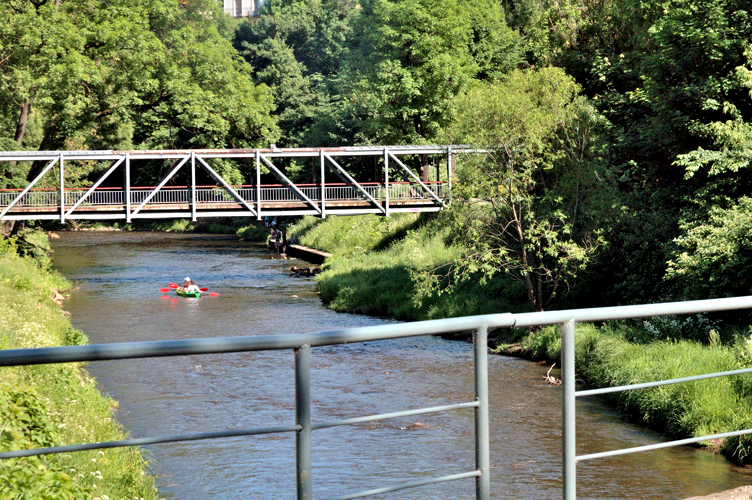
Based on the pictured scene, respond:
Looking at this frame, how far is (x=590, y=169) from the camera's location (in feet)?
66.2

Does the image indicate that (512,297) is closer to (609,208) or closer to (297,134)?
(609,208)

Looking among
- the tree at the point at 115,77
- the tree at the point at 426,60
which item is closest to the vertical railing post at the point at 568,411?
the tree at the point at 115,77

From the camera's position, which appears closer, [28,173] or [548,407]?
[548,407]

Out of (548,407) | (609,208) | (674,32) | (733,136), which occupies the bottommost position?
(548,407)

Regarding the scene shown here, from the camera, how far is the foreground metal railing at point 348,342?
8.14 feet

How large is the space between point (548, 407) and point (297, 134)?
1919 inches

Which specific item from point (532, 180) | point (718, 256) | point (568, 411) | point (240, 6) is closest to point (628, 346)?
point (718, 256)

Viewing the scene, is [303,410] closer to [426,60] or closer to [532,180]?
[532,180]

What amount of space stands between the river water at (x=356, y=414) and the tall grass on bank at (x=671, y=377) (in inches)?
15.5

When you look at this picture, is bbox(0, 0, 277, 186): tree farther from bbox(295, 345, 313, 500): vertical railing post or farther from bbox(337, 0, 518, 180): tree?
bbox(295, 345, 313, 500): vertical railing post

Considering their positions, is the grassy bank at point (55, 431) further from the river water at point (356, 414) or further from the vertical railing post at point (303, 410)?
the vertical railing post at point (303, 410)

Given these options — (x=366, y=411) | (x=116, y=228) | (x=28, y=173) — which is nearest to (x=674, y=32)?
(x=366, y=411)

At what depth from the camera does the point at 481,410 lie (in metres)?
3.16

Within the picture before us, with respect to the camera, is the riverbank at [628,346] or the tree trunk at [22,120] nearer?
the riverbank at [628,346]
